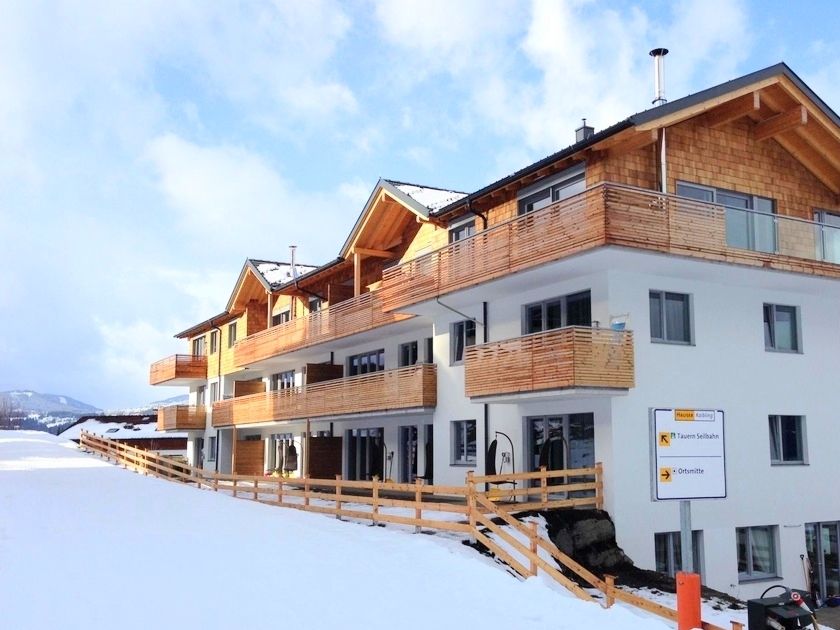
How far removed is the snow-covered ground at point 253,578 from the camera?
1093 cm

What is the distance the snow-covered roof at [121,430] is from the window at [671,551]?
51.9m

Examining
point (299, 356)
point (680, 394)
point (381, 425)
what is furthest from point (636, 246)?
point (299, 356)

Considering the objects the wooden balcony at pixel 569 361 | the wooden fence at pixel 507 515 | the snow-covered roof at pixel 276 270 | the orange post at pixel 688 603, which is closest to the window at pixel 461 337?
the wooden fence at pixel 507 515

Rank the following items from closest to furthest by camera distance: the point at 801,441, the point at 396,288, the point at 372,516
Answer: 1. the point at 372,516
2. the point at 801,441
3. the point at 396,288

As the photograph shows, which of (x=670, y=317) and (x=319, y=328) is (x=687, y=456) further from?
(x=319, y=328)

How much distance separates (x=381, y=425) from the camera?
2991 cm

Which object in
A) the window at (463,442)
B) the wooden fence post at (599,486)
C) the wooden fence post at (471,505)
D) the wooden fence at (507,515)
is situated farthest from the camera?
the window at (463,442)

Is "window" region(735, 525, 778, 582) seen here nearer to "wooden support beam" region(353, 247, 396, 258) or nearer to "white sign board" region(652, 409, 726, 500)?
"white sign board" region(652, 409, 726, 500)

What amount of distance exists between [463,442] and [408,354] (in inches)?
236

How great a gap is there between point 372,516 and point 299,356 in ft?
61.1

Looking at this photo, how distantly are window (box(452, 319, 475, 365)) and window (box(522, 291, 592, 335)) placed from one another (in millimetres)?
2515

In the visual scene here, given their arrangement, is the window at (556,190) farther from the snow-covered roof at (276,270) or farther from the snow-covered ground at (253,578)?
the snow-covered roof at (276,270)

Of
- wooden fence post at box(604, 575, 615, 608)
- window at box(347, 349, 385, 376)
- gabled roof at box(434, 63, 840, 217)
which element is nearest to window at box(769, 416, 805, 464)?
gabled roof at box(434, 63, 840, 217)

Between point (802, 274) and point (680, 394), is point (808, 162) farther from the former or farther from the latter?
point (680, 394)
